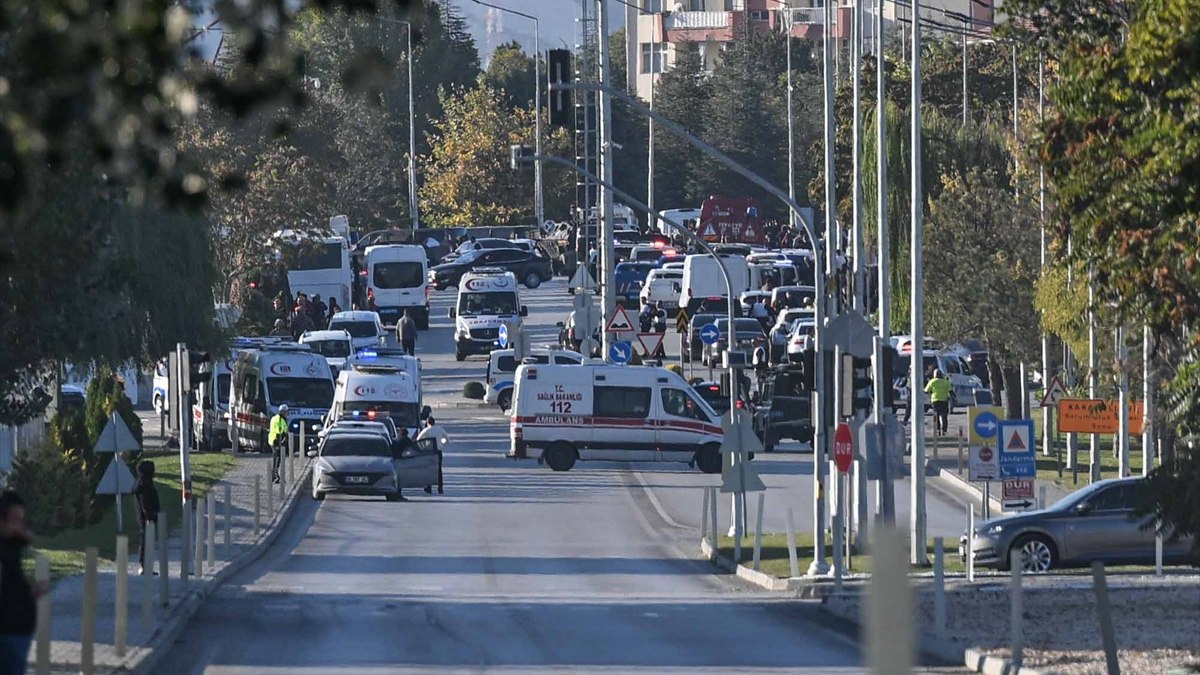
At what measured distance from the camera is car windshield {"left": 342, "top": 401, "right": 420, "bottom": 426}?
1886 inches

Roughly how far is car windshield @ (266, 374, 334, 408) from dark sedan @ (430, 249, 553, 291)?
1709 inches

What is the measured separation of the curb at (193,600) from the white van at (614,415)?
6.79 meters

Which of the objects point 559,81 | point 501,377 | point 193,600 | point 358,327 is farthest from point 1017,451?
point 358,327

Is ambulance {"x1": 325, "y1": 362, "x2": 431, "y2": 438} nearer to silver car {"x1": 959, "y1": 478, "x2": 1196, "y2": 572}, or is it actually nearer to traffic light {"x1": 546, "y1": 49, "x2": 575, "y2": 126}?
traffic light {"x1": 546, "y1": 49, "x2": 575, "y2": 126}

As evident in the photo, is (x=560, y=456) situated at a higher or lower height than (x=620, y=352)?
lower

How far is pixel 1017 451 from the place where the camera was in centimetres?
2941

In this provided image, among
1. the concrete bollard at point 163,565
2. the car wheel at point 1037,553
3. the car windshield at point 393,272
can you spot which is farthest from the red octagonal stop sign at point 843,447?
the car windshield at point 393,272

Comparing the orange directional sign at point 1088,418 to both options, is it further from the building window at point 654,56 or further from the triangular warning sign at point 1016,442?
the building window at point 654,56

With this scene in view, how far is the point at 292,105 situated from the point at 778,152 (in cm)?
11762

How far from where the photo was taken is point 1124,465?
119 feet

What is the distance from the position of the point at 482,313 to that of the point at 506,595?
47.1m

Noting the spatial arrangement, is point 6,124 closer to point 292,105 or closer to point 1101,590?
point 292,105

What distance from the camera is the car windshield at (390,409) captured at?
47906 millimetres

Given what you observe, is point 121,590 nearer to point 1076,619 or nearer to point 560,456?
point 1076,619
